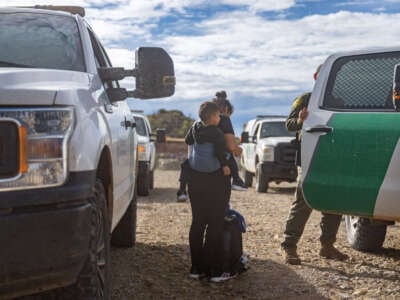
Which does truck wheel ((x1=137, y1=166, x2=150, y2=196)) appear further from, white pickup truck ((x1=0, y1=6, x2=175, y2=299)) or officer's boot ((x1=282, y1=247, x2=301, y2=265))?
white pickup truck ((x1=0, y1=6, x2=175, y2=299))

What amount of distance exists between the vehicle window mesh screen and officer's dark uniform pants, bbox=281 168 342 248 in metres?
0.99

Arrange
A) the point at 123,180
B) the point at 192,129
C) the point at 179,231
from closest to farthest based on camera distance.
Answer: the point at 123,180
the point at 192,129
the point at 179,231

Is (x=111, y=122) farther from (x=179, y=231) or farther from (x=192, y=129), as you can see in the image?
(x=179, y=231)

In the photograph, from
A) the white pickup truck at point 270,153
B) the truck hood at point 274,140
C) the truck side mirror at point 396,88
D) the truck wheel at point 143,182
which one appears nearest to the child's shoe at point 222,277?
the truck side mirror at point 396,88

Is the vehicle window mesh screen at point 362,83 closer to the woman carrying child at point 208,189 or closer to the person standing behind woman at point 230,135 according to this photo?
the person standing behind woman at point 230,135

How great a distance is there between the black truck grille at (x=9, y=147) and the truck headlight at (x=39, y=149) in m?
0.02

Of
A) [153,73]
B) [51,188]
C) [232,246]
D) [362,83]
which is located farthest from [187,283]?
[51,188]

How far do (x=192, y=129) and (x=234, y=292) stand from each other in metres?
1.35

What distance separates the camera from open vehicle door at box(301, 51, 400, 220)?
440 centimetres

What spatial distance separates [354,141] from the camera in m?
4.50

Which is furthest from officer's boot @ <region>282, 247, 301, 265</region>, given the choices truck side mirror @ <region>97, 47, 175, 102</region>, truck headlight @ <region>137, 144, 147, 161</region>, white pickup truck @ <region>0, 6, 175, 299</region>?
truck headlight @ <region>137, 144, 147, 161</region>

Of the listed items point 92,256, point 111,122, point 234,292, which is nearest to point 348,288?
point 234,292

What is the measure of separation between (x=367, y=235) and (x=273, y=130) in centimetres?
923

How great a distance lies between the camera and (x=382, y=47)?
4.76 metres
